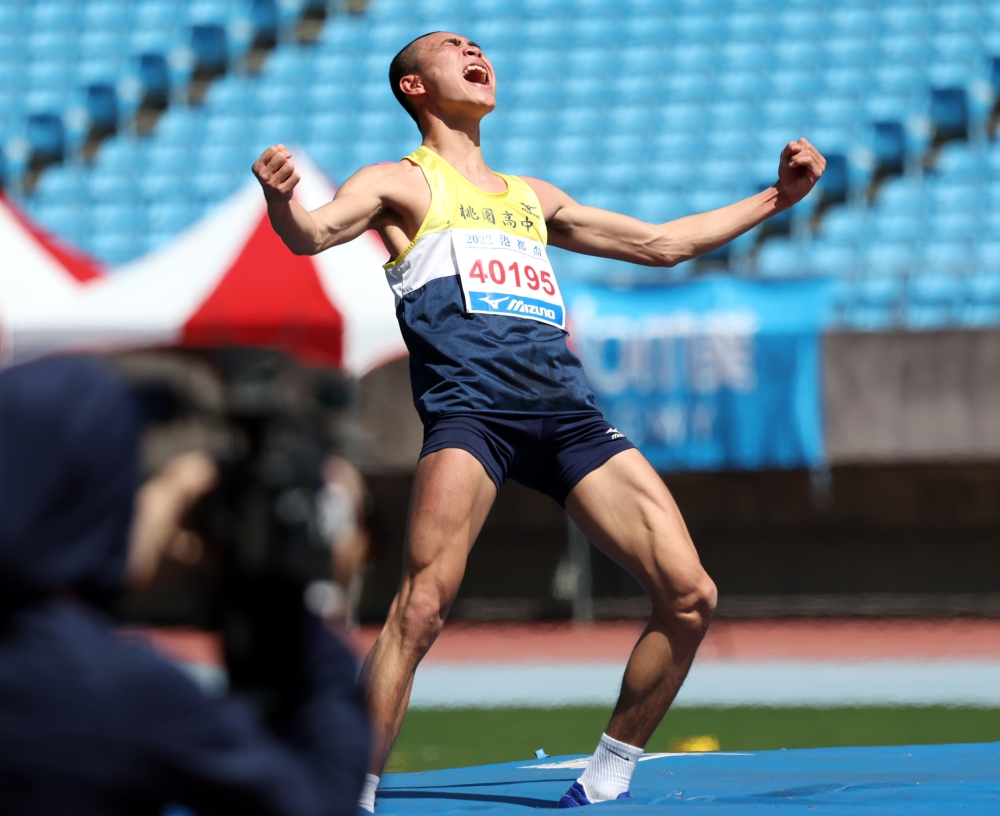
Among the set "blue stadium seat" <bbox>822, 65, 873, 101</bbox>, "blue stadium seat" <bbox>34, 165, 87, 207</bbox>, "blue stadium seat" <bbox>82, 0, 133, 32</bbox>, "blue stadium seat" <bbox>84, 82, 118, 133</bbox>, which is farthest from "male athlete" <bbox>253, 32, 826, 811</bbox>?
"blue stadium seat" <bbox>82, 0, 133, 32</bbox>

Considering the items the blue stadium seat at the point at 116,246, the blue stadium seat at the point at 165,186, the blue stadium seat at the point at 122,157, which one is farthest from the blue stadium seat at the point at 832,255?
the blue stadium seat at the point at 122,157

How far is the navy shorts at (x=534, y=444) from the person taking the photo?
3.23m

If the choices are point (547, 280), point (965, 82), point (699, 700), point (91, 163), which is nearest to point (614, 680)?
point (699, 700)

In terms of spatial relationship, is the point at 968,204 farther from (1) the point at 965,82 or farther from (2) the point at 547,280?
(2) the point at 547,280

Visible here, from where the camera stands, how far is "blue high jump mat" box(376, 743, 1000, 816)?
3156 millimetres

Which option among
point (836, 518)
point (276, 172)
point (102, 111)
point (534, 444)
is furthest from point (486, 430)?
point (102, 111)

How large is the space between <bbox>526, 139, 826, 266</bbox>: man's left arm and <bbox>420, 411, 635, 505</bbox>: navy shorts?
0.63 m

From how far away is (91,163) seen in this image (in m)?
13.3

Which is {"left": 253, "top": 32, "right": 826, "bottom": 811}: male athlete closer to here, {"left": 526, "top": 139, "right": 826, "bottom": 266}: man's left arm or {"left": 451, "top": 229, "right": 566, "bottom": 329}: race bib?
{"left": 451, "top": 229, "right": 566, "bottom": 329}: race bib

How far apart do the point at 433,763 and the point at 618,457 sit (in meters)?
2.05

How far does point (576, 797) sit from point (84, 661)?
2.40 meters

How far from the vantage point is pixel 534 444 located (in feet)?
10.9

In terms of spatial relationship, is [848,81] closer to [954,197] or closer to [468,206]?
→ [954,197]

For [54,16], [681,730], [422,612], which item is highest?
[54,16]
